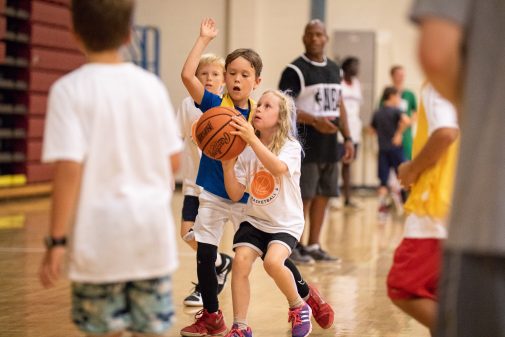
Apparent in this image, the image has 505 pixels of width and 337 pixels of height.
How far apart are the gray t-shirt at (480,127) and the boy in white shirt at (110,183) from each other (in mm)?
993

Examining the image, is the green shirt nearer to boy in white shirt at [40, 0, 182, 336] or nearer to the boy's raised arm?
the boy's raised arm

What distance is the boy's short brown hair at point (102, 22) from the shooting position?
2.87 meters

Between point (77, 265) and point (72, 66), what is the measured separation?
445 inches

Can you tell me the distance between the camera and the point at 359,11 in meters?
14.5

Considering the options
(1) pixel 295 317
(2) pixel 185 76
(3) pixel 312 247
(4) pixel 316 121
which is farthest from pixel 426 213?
(3) pixel 312 247

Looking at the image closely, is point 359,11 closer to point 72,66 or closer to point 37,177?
point 72,66

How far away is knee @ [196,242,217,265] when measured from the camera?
472cm

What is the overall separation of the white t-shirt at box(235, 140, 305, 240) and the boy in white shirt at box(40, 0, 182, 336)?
5.48ft

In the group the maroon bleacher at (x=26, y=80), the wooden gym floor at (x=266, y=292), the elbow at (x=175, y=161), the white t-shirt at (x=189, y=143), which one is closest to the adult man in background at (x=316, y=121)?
the wooden gym floor at (x=266, y=292)

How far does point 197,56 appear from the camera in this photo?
14.5 ft

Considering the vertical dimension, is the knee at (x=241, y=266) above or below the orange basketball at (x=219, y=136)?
below

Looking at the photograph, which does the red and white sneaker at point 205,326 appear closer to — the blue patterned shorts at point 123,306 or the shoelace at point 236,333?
the shoelace at point 236,333

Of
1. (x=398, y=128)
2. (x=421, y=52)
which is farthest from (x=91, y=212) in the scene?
(x=398, y=128)

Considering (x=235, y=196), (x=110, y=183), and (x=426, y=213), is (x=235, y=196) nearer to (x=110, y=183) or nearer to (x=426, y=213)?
(x=426, y=213)
